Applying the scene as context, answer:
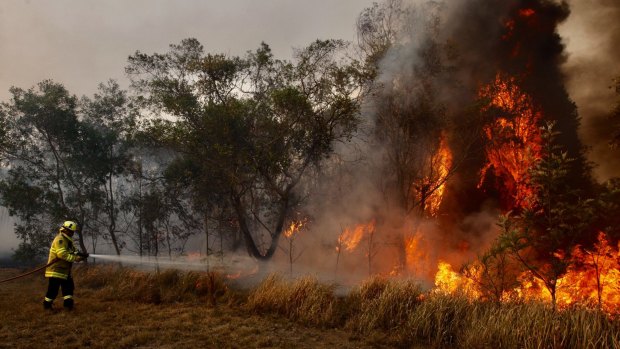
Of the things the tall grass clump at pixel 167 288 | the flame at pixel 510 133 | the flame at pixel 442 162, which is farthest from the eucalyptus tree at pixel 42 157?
the flame at pixel 510 133

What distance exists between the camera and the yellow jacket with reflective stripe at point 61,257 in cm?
870

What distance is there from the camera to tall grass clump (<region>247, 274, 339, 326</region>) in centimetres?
822

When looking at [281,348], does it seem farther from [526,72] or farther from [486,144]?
[526,72]

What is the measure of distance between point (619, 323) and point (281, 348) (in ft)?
17.7

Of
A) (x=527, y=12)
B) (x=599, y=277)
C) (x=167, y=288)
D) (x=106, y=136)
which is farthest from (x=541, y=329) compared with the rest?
(x=106, y=136)

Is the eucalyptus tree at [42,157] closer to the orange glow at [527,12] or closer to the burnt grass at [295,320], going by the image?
the burnt grass at [295,320]

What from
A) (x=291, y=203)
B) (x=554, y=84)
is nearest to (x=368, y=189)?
(x=291, y=203)

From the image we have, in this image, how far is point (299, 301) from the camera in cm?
880

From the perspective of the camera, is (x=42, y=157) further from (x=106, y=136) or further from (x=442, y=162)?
(x=442, y=162)

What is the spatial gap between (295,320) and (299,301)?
0.55 metres

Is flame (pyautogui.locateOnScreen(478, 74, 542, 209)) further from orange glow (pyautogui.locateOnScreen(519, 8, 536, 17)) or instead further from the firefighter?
the firefighter

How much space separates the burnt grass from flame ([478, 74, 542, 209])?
1036 centimetres

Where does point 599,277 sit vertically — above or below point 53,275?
below

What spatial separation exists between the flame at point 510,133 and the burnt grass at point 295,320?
10355 mm
